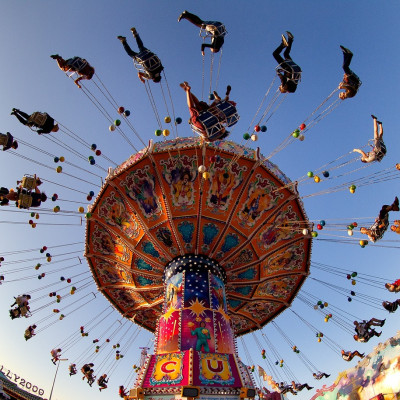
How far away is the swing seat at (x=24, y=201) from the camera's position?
1130cm

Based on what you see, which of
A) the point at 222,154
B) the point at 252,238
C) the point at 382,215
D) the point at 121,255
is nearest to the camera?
the point at 382,215

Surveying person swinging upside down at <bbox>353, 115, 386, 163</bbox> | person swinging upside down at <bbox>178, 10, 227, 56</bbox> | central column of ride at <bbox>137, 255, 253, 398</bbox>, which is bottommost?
central column of ride at <bbox>137, 255, 253, 398</bbox>

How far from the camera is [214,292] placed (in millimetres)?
13125

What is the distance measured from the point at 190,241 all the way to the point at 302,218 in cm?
455

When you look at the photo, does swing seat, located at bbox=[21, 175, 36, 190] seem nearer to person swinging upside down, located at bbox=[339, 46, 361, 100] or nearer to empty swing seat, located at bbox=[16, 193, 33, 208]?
empty swing seat, located at bbox=[16, 193, 33, 208]

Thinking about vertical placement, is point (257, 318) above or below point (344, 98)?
below

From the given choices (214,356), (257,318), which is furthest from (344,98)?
(257,318)

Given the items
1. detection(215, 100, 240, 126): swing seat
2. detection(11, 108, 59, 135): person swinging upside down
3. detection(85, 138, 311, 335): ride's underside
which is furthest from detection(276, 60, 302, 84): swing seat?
detection(11, 108, 59, 135): person swinging upside down

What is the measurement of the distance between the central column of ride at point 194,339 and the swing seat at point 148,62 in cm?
709

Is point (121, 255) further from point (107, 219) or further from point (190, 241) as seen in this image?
point (190, 241)

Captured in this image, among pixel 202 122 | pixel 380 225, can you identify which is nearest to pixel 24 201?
pixel 202 122

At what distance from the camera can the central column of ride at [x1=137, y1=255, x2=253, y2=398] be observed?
9.98m

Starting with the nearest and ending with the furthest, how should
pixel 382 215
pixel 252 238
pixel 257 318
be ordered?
pixel 382 215 → pixel 252 238 → pixel 257 318

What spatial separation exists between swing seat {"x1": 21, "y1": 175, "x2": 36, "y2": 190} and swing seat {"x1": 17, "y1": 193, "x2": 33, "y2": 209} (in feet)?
1.01
